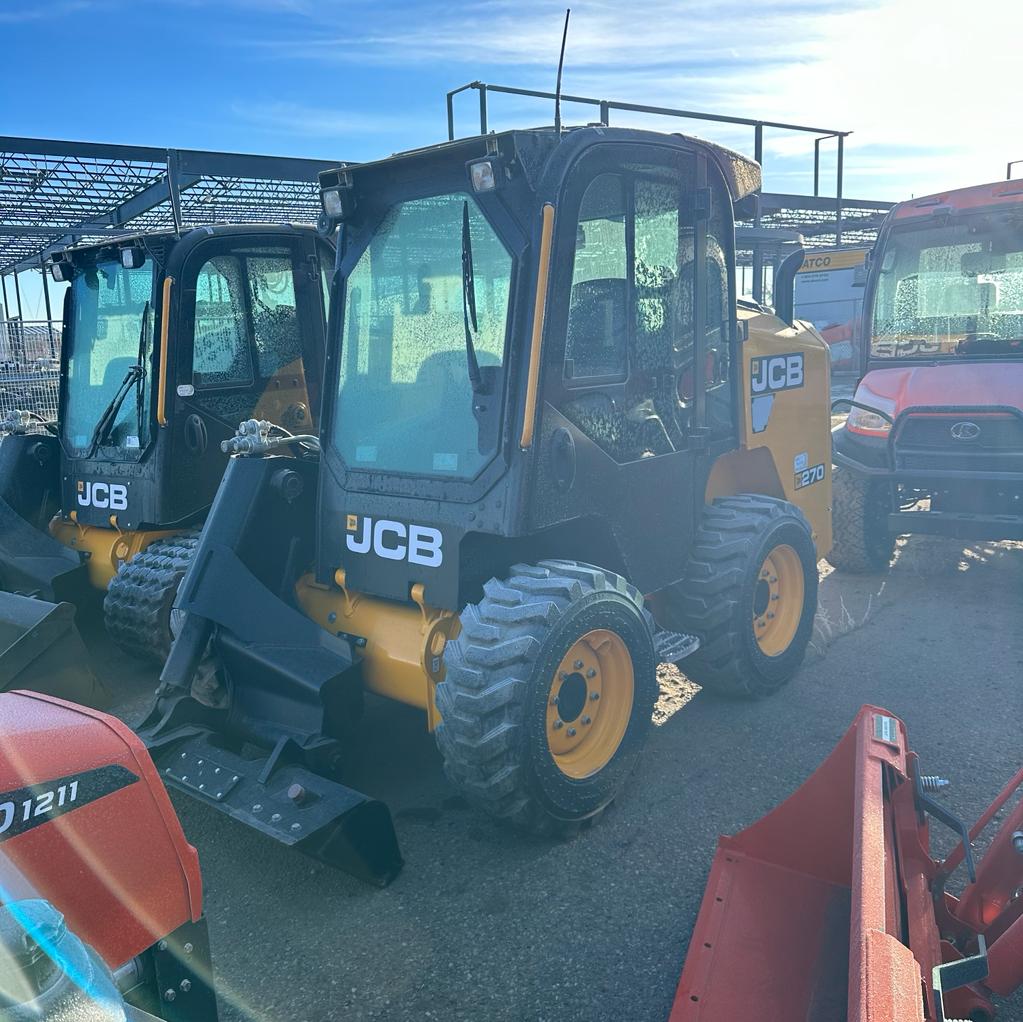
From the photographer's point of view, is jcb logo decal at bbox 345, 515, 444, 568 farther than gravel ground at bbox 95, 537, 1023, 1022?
Yes

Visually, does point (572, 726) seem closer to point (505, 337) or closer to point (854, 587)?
point (505, 337)

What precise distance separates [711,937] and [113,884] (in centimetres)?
165

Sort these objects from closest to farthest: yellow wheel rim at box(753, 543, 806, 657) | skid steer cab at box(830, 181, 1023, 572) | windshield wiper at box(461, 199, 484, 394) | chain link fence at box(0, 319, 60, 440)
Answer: windshield wiper at box(461, 199, 484, 394) < yellow wheel rim at box(753, 543, 806, 657) < skid steer cab at box(830, 181, 1023, 572) < chain link fence at box(0, 319, 60, 440)

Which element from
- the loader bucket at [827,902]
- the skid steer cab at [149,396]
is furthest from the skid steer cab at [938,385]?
the skid steer cab at [149,396]

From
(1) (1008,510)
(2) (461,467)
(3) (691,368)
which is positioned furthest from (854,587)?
(2) (461,467)

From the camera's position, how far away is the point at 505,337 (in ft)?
10.9

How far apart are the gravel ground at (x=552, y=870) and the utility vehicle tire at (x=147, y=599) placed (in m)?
0.39

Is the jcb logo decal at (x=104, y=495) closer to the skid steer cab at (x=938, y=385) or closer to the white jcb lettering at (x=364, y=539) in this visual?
the white jcb lettering at (x=364, y=539)

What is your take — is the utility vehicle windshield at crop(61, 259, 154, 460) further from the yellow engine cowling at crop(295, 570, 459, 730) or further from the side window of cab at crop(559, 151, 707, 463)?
the side window of cab at crop(559, 151, 707, 463)

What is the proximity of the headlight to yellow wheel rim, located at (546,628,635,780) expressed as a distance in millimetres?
3639

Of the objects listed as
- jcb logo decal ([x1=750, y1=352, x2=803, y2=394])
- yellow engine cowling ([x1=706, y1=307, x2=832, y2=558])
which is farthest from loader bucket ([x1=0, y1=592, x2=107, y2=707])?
jcb logo decal ([x1=750, y1=352, x2=803, y2=394])

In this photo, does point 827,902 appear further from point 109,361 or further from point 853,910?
point 109,361

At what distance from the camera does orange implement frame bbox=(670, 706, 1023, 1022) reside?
2076 millimetres

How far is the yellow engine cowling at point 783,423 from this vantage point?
469 centimetres
